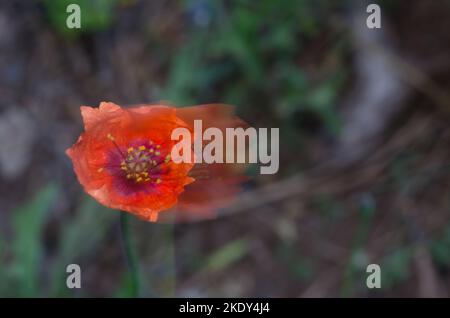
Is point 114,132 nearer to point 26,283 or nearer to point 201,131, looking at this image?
point 201,131

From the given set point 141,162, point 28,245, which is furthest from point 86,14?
point 141,162

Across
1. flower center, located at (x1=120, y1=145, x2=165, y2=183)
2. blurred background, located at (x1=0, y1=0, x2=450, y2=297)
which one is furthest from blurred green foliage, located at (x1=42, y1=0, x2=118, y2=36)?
flower center, located at (x1=120, y1=145, x2=165, y2=183)

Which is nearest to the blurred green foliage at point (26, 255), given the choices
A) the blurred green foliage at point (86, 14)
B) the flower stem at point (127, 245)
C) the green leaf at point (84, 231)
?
the green leaf at point (84, 231)

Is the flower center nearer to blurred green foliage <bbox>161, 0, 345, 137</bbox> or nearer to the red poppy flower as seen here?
the red poppy flower

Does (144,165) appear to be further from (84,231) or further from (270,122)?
(270,122)

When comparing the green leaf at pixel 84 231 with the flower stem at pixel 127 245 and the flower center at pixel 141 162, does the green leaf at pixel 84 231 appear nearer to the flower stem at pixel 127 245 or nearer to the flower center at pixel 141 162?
the flower stem at pixel 127 245

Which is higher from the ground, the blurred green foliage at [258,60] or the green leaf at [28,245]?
the blurred green foliage at [258,60]
